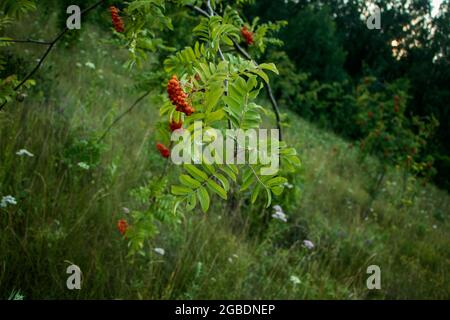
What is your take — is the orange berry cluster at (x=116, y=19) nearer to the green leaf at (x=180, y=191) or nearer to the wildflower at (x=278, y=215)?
the green leaf at (x=180, y=191)

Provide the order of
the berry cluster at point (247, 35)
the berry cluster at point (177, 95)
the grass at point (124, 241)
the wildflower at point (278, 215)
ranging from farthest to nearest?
the wildflower at point (278, 215) < the berry cluster at point (247, 35) < the grass at point (124, 241) < the berry cluster at point (177, 95)

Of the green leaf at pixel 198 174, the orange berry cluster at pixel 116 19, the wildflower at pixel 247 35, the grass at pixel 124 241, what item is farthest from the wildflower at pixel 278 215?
the green leaf at pixel 198 174

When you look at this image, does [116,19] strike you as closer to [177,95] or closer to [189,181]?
[177,95]

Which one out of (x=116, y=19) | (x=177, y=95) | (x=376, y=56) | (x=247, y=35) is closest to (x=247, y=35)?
(x=247, y=35)

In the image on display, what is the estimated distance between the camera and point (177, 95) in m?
0.95

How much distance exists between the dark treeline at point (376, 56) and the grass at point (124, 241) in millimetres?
7943

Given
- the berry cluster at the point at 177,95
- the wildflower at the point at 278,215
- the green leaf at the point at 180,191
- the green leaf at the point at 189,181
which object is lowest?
the wildflower at the point at 278,215

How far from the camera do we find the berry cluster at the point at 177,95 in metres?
0.94

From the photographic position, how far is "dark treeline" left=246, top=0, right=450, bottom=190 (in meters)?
12.8

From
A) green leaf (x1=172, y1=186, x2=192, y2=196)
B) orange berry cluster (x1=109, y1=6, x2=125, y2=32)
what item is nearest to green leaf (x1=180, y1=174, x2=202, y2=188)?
green leaf (x1=172, y1=186, x2=192, y2=196)

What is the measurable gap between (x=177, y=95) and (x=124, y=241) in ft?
5.63
